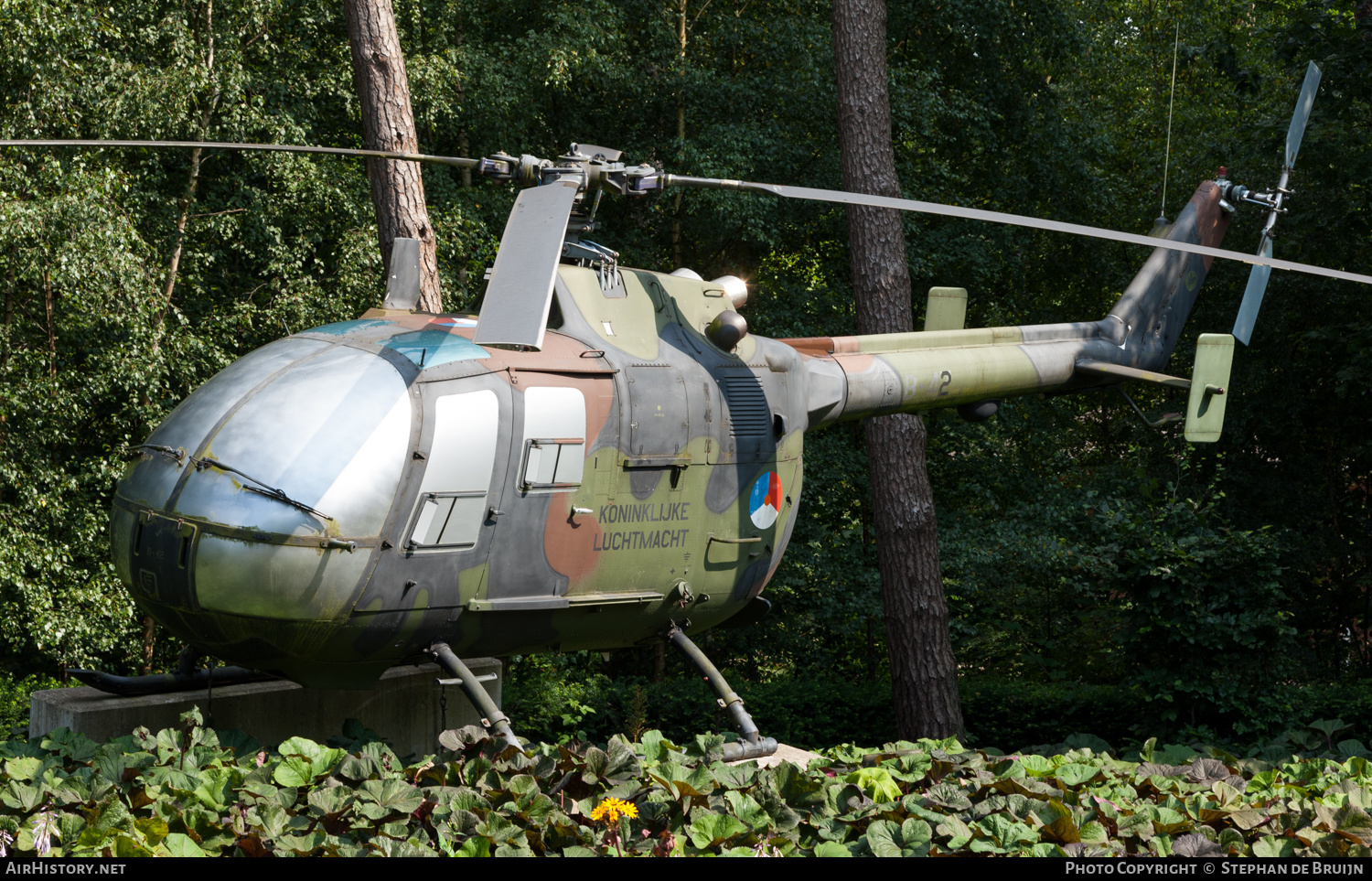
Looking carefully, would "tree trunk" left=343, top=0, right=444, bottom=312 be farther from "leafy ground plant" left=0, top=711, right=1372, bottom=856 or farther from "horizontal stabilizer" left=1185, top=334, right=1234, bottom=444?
"horizontal stabilizer" left=1185, top=334, right=1234, bottom=444

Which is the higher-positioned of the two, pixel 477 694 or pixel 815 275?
pixel 815 275

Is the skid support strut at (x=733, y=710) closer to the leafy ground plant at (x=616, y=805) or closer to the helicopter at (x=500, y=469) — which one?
the helicopter at (x=500, y=469)

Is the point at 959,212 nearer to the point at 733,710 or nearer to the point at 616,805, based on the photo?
the point at 733,710

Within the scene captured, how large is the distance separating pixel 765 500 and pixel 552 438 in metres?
1.35

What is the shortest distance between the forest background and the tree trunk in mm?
2980

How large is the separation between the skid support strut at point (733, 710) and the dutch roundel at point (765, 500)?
2.29 feet

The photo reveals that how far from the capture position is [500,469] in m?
4.70

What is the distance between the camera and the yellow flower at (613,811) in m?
3.54

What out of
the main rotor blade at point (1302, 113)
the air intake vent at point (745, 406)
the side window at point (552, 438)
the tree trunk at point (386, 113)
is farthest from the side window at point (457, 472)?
the main rotor blade at point (1302, 113)

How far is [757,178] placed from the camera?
1285 centimetres

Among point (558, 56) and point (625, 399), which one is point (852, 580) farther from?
point (625, 399)
